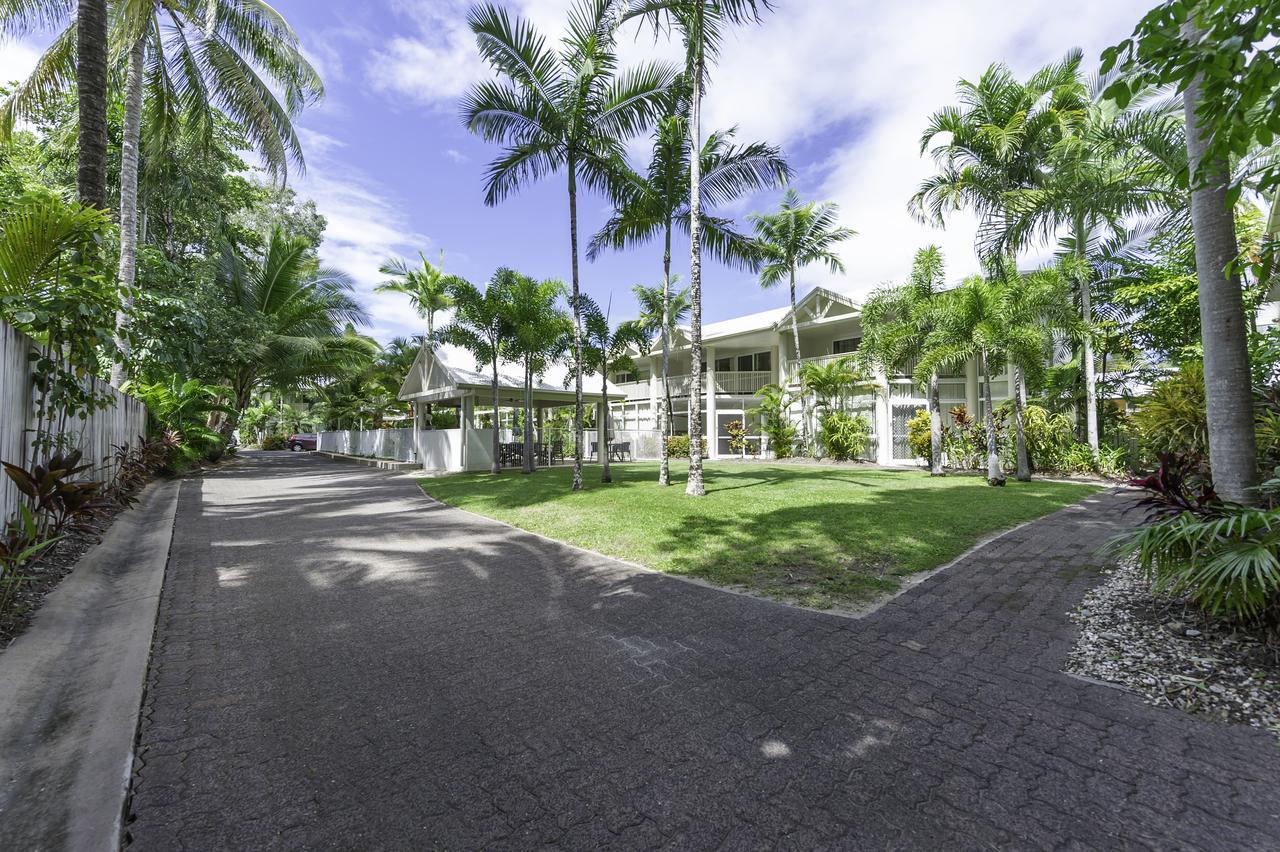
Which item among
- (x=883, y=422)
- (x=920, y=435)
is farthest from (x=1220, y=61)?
(x=883, y=422)

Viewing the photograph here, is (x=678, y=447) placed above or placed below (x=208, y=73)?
below

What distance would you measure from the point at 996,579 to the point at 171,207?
2772 centimetres

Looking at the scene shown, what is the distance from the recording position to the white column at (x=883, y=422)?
1945 centimetres

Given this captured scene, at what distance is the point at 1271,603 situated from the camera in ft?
10.1

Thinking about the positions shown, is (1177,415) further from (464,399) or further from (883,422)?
(464,399)

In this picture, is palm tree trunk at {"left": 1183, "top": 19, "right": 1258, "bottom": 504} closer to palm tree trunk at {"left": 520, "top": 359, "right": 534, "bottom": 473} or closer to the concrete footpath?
the concrete footpath

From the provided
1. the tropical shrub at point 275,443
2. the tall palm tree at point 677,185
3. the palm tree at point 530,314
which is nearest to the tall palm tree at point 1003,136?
the tall palm tree at point 677,185

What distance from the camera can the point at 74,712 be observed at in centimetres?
259

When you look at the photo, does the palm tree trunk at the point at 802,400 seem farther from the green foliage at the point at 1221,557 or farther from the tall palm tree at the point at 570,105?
the green foliage at the point at 1221,557

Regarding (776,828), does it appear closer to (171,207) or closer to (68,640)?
(68,640)

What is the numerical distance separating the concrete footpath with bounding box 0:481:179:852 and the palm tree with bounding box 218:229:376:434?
646 inches

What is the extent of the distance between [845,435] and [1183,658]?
1683 centimetres

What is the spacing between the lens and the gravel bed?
2.76m

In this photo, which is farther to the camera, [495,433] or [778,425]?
[778,425]
